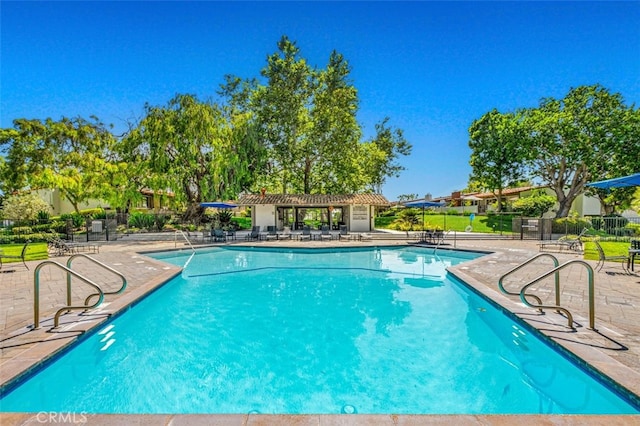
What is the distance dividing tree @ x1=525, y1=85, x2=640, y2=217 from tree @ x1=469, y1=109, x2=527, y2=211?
973 mm

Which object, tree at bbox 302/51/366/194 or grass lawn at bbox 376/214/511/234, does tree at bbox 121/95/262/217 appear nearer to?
tree at bbox 302/51/366/194

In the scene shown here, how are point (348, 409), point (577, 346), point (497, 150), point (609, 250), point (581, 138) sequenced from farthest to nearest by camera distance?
point (497, 150) < point (581, 138) < point (609, 250) < point (577, 346) < point (348, 409)

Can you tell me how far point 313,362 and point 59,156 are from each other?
2946 centimetres

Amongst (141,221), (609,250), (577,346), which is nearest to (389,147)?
(141,221)

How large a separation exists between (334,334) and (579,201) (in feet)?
118

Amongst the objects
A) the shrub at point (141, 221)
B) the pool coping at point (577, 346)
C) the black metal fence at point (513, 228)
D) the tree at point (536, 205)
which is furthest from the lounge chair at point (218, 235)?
the tree at point (536, 205)

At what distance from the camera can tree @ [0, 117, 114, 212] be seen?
859 inches

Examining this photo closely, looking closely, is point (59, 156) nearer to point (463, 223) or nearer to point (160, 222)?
point (160, 222)

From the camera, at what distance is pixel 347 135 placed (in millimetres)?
27094

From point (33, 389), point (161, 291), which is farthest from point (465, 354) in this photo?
point (161, 291)

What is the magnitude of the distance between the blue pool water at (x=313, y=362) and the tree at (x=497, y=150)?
22347mm

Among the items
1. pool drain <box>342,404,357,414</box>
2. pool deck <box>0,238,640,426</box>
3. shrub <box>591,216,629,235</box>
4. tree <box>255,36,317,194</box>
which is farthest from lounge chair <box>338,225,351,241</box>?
shrub <box>591,216,629,235</box>

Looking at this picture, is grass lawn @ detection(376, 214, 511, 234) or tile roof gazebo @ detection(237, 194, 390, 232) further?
grass lawn @ detection(376, 214, 511, 234)

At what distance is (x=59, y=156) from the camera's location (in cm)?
2444
